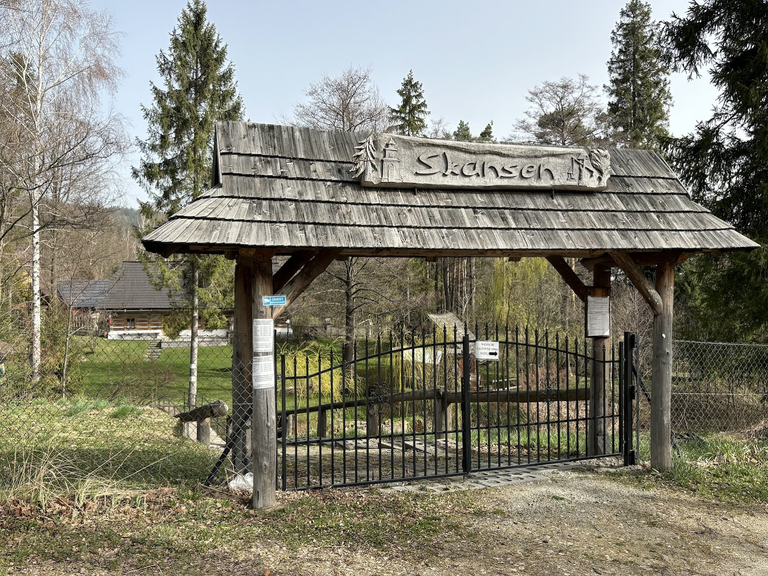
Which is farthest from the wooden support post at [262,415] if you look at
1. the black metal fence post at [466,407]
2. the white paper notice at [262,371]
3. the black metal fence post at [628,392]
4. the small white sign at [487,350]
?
the black metal fence post at [628,392]

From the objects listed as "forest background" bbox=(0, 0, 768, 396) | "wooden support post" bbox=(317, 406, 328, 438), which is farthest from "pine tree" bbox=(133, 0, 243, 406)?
"wooden support post" bbox=(317, 406, 328, 438)

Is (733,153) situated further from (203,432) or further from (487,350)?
(203,432)

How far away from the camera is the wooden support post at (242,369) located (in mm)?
6195

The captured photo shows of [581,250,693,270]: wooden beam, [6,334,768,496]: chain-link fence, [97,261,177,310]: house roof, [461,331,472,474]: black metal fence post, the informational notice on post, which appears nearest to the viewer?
[6,334,768,496]: chain-link fence

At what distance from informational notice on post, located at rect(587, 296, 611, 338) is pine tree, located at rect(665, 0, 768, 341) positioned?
4.31m

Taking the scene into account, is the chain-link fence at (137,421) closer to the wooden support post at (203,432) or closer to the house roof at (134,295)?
the wooden support post at (203,432)

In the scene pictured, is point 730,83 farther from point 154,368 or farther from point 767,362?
point 154,368

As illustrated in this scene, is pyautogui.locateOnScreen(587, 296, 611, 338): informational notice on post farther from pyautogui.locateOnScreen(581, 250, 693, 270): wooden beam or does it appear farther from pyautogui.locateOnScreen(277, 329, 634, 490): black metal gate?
pyautogui.locateOnScreen(581, 250, 693, 270): wooden beam

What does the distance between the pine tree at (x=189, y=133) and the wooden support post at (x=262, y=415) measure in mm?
14504

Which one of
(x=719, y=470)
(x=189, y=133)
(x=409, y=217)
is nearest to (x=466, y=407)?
(x=409, y=217)

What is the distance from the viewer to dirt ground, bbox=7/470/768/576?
445cm

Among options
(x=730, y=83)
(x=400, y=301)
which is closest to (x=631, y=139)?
(x=400, y=301)

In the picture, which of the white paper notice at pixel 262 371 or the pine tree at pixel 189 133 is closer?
the white paper notice at pixel 262 371

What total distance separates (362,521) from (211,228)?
301cm
